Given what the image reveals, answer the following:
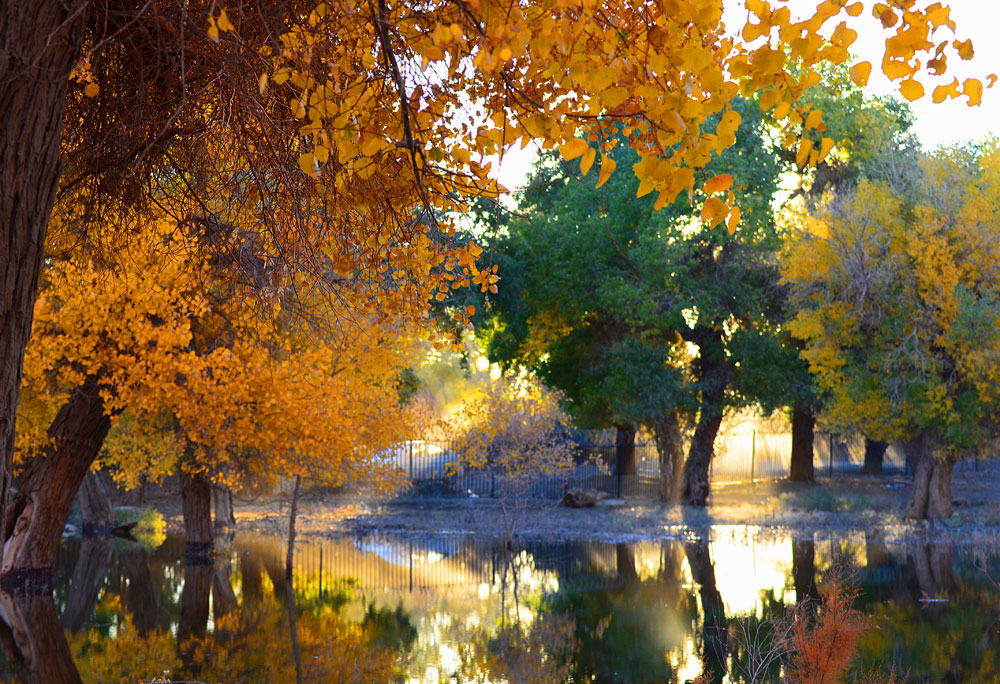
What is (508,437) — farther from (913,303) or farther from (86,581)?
(913,303)

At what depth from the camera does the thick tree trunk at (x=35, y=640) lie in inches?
474

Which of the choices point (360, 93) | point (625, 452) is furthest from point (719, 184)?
point (625, 452)

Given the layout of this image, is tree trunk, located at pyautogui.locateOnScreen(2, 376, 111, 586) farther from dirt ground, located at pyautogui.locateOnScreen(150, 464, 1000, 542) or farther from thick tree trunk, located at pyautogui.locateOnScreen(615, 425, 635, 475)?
thick tree trunk, located at pyautogui.locateOnScreen(615, 425, 635, 475)

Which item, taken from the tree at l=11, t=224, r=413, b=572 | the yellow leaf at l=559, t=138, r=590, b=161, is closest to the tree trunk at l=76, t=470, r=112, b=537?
the tree at l=11, t=224, r=413, b=572

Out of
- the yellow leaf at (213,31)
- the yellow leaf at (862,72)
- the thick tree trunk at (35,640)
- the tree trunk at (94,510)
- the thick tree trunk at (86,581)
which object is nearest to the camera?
the yellow leaf at (213,31)

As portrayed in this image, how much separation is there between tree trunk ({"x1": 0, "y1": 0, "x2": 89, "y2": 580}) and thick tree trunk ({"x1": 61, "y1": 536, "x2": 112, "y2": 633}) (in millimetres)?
12231

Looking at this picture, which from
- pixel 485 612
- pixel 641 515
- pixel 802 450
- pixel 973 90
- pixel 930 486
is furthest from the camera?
pixel 802 450

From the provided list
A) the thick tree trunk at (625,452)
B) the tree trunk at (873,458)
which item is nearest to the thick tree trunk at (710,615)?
the thick tree trunk at (625,452)

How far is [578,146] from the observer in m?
3.27

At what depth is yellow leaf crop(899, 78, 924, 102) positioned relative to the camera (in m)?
3.11

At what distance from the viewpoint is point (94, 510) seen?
975 inches

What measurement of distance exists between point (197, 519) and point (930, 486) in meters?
17.1

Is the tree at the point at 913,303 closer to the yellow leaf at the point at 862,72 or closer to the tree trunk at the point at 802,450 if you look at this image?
the tree trunk at the point at 802,450

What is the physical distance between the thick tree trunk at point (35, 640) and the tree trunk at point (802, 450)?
24.5 meters
